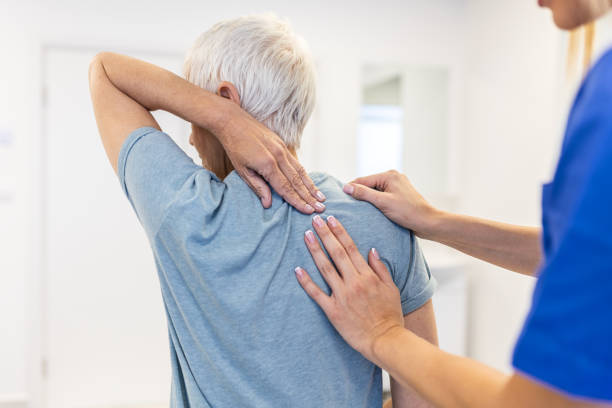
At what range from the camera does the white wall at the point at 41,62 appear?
2.60m

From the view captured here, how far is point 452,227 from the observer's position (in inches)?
37.9

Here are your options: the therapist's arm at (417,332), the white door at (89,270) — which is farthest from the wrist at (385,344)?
the white door at (89,270)

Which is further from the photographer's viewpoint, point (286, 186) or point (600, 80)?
point (286, 186)

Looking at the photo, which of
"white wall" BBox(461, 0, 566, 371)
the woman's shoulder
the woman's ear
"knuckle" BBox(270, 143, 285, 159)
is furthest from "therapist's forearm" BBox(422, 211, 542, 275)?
"white wall" BBox(461, 0, 566, 371)

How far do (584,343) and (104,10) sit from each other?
2928 mm

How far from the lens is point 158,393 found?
284 centimetres

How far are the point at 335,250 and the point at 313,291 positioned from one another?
8 cm

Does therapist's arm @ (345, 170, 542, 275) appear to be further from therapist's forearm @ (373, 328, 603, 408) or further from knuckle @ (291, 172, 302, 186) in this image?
therapist's forearm @ (373, 328, 603, 408)

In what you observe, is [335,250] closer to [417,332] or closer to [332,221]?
[332,221]

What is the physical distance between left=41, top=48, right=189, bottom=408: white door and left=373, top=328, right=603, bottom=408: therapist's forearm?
237cm

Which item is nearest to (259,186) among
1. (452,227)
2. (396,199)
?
(396,199)

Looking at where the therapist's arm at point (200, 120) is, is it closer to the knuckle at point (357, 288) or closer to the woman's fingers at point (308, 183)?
the woman's fingers at point (308, 183)

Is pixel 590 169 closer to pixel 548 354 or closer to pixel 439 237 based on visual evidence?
pixel 548 354

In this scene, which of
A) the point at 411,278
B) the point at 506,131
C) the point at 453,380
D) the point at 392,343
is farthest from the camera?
the point at 506,131
